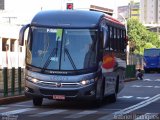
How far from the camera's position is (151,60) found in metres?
74.4

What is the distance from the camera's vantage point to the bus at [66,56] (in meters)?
17.3

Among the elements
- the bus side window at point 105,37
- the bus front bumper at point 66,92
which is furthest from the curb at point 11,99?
the bus side window at point 105,37

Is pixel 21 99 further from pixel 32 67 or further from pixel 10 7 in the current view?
pixel 10 7

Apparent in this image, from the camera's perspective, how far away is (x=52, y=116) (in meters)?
15.3

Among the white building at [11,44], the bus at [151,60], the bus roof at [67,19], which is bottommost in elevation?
the bus at [151,60]

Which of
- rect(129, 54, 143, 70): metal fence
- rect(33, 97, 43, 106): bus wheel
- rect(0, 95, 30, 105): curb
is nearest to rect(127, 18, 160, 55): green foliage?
rect(129, 54, 143, 70): metal fence

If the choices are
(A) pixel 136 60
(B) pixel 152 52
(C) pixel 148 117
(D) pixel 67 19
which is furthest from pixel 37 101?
(B) pixel 152 52

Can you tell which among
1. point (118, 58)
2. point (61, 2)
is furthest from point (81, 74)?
point (61, 2)

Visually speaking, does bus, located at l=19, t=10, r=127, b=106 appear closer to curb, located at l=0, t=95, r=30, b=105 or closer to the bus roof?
the bus roof

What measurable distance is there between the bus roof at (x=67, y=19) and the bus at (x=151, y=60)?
2206 inches

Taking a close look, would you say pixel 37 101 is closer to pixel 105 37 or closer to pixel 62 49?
→ pixel 62 49

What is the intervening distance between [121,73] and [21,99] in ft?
14.4

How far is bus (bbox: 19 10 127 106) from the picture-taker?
683 inches

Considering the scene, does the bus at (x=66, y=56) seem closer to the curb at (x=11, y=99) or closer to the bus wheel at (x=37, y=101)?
the bus wheel at (x=37, y=101)
